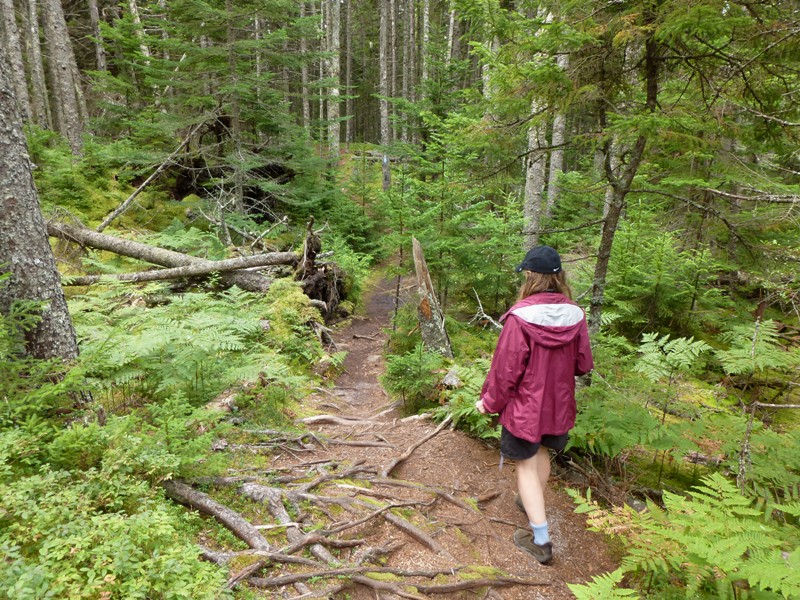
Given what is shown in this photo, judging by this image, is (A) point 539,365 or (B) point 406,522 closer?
(A) point 539,365

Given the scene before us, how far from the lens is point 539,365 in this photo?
10.8ft

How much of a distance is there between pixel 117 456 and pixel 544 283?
3.47 metres

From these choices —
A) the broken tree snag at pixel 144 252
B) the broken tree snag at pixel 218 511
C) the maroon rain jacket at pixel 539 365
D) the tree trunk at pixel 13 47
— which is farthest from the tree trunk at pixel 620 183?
the tree trunk at pixel 13 47

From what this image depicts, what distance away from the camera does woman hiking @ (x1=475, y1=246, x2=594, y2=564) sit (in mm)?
3305

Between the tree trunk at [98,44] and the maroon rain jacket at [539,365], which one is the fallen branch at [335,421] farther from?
the tree trunk at [98,44]

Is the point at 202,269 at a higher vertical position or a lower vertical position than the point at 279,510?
higher

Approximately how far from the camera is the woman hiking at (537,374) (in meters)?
3.30

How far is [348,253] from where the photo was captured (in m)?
12.8

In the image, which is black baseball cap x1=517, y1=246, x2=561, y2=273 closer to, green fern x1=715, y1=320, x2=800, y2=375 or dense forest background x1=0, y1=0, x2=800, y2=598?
dense forest background x1=0, y1=0, x2=800, y2=598

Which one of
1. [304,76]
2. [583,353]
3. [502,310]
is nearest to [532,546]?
[583,353]

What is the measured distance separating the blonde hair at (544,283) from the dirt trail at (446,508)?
2.08 m

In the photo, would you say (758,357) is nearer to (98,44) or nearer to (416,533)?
(416,533)

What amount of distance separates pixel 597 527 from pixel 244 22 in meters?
14.2

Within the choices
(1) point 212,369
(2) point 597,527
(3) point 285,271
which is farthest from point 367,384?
(2) point 597,527
